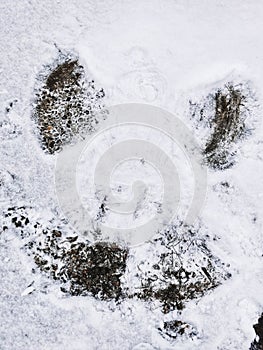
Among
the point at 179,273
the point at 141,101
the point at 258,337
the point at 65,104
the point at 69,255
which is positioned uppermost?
the point at 141,101

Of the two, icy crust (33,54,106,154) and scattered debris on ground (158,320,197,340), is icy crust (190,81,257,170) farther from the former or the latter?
scattered debris on ground (158,320,197,340)

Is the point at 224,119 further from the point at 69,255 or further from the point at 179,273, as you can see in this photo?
the point at 69,255

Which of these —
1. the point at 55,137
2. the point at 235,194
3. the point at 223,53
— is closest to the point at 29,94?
the point at 55,137

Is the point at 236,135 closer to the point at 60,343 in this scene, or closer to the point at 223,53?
the point at 223,53

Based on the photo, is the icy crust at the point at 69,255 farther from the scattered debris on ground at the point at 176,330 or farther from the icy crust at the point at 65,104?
the icy crust at the point at 65,104

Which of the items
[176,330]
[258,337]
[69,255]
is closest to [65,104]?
[69,255]

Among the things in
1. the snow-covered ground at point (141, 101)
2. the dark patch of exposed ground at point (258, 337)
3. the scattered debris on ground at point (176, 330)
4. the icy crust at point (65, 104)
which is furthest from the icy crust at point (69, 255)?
the dark patch of exposed ground at point (258, 337)
